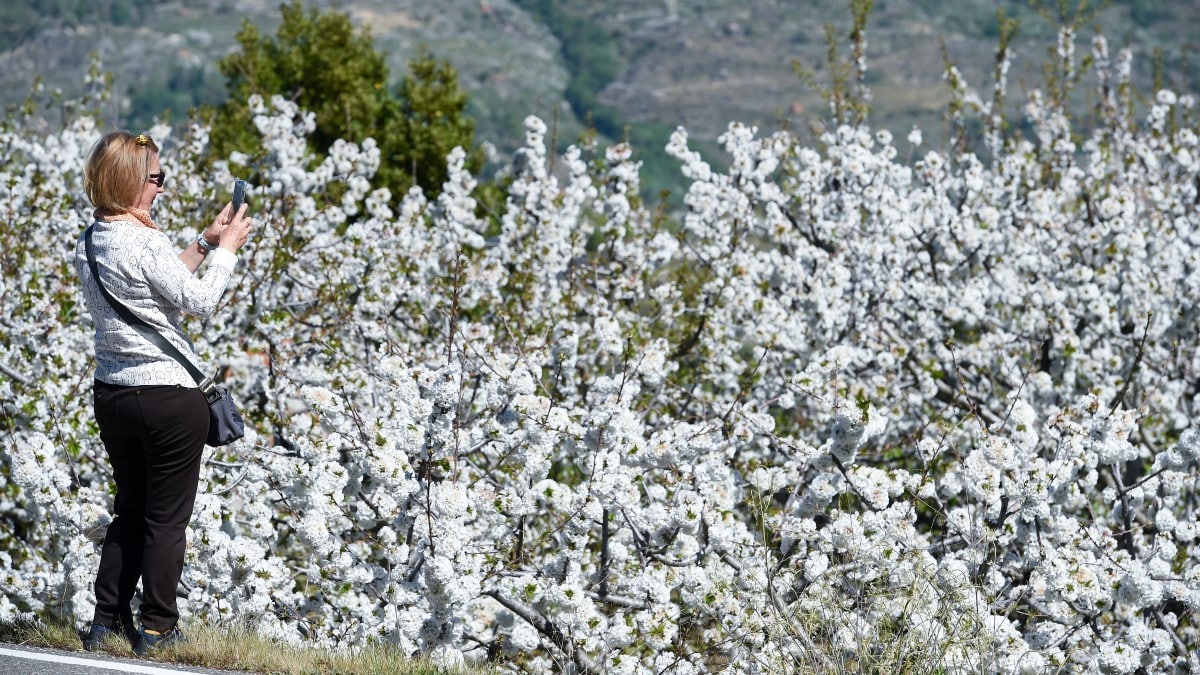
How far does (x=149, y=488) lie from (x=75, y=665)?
0.74 metres

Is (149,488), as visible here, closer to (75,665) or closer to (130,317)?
(130,317)

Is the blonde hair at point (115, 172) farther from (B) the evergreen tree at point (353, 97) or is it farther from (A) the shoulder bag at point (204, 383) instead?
(B) the evergreen tree at point (353, 97)

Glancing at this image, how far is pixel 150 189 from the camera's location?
412 centimetres

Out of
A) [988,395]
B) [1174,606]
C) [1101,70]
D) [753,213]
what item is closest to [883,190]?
[753,213]

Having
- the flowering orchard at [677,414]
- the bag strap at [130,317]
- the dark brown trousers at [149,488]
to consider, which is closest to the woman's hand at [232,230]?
the bag strap at [130,317]

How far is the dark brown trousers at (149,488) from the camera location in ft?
13.2

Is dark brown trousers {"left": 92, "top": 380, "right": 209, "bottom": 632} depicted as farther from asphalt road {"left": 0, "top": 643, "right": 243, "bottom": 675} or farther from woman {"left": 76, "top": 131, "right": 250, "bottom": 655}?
asphalt road {"left": 0, "top": 643, "right": 243, "bottom": 675}

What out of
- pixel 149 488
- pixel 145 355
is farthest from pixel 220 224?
pixel 149 488

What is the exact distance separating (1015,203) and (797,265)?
250cm

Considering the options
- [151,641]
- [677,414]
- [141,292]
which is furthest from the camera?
[677,414]

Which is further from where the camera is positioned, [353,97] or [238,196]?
[353,97]

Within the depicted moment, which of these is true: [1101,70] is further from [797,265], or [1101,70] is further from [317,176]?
[317,176]

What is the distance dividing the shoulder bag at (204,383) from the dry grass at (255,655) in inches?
32.9

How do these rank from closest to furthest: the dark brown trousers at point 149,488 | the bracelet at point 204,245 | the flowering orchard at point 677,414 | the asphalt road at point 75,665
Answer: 1. the dark brown trousers at point 149,488
2. the asphalt road at point 75,665
3. the bracelet at point 204,245
4. the flowering orchard at point 677,414
